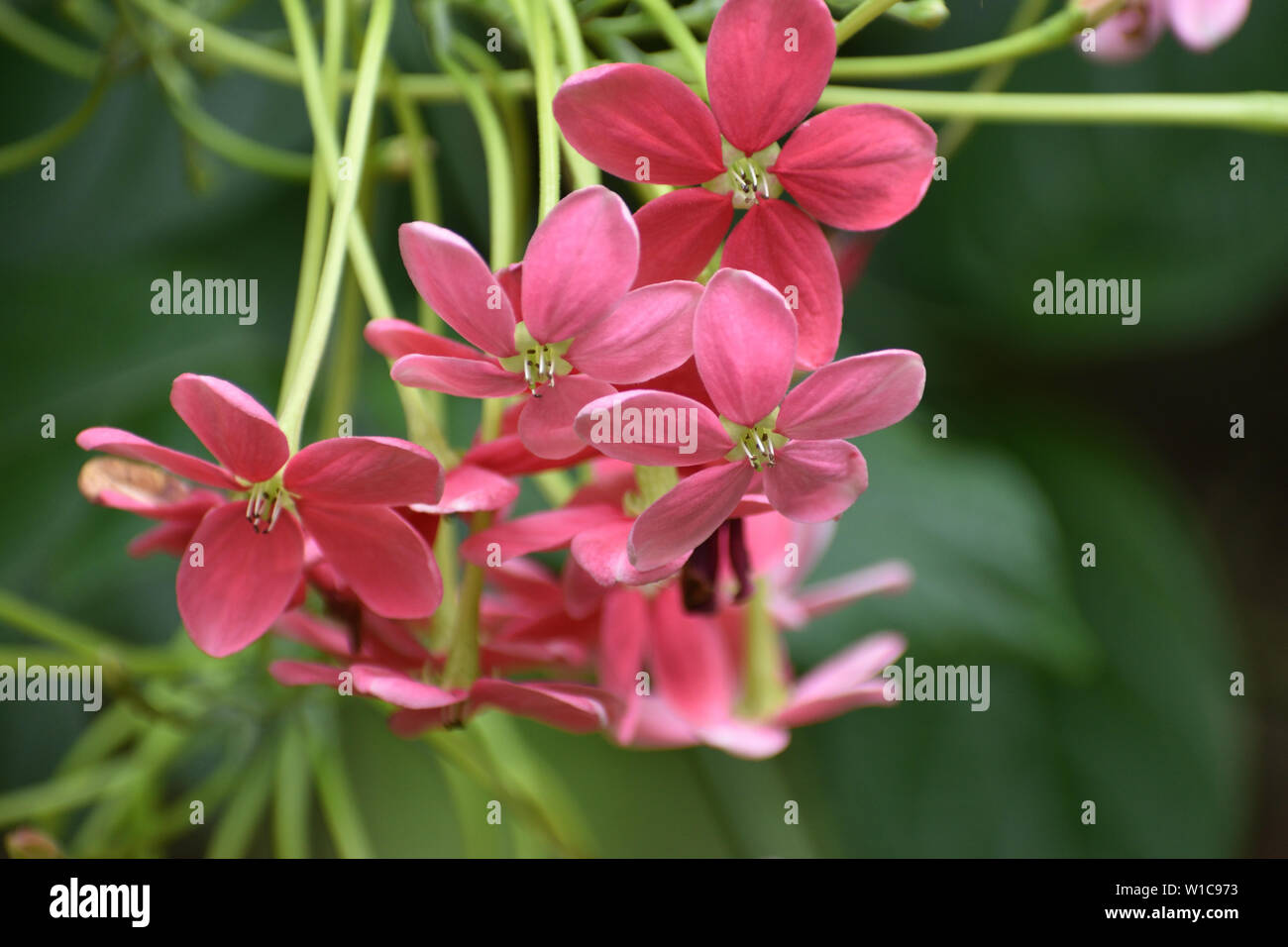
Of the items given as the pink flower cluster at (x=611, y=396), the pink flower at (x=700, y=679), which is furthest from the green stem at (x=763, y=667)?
the pink flower cluster at (x=611, y=396)

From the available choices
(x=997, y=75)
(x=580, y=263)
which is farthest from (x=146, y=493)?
(x=997, y=75)

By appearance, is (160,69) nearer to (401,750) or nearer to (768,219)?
(768,219)

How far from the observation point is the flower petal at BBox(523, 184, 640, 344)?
245mm

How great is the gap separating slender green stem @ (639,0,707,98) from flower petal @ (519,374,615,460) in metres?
0.09

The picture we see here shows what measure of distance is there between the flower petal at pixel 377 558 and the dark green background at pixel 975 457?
374 mm

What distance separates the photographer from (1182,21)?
15.5 inches

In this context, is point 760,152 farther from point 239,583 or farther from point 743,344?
point 239,583

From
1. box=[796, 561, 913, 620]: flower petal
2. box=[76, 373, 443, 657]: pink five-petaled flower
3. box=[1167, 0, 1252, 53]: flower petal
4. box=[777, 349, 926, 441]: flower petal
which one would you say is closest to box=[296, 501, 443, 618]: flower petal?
box=[76, 373, 443, 657]: pink five-petaled flower

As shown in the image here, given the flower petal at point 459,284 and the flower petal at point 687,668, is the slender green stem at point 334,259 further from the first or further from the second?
the flower petal at point 687,668

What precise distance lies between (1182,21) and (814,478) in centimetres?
25

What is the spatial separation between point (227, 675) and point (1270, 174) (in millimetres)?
816

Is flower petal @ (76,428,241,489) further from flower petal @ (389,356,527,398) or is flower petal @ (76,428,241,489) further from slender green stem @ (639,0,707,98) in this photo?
slender green stem @ (639,0,707,98)

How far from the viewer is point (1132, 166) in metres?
0.88
